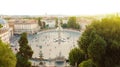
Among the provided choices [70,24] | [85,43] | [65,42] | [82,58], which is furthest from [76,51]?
[70,24]

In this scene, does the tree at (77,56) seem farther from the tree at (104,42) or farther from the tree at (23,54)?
the tree at (104,42)

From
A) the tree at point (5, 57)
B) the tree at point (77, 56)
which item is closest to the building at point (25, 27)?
the tree at point (77, 56)

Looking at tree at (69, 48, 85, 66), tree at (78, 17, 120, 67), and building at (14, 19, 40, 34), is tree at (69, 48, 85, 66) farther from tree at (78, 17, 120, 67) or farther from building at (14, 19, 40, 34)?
building at (14, 19, 40, 34)

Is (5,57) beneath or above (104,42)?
beneath

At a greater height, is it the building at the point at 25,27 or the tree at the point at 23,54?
the tree at the point at 23,54

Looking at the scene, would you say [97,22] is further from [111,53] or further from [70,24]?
[70,24]

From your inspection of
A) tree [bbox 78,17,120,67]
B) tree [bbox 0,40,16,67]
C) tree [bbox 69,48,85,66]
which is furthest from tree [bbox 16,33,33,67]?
tree [bbox 78,17,120,67]

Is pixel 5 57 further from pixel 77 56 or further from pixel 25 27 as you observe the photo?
pixel 25 27

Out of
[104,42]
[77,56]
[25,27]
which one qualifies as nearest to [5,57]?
[104,42]
